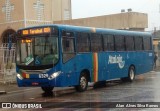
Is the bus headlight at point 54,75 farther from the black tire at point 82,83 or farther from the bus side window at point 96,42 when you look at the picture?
the bus side window at point 96,42

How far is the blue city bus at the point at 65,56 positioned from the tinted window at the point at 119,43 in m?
0.05

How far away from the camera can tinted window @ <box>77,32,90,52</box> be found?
19.6m

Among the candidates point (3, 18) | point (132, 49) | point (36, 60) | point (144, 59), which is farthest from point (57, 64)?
point (3, 18)

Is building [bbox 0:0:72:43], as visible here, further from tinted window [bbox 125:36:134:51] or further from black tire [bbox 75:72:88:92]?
black tire [bbox 75:72:88:92]

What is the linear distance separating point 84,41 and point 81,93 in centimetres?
255

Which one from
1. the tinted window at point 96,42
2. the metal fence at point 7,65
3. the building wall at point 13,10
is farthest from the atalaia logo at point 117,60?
the building wall at point 13,10

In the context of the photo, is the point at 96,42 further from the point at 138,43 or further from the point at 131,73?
the point at 138,43

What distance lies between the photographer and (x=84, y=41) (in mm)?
20125

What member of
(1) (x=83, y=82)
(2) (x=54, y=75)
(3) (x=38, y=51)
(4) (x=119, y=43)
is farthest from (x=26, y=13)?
(2) (x=54, y=75)

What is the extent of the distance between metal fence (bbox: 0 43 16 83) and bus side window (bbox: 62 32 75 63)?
850 cm

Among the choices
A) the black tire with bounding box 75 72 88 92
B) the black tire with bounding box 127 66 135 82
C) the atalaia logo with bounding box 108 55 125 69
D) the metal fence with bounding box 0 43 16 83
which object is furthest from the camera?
the metal fence with bounding box 0 43 16 83

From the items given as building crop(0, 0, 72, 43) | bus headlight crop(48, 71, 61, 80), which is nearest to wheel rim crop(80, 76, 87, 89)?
bus headlight crop(48, 71, 61, 80)

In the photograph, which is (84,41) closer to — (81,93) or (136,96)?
(81,93)

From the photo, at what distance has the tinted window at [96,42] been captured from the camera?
20.8m
